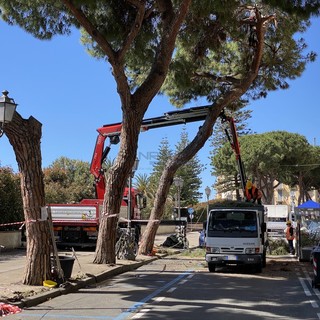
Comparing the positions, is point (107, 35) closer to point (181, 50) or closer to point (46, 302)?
point (181, 50)

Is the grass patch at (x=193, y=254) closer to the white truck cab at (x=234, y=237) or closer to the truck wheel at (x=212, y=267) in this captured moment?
the white truck cab at (x=234, y=237)

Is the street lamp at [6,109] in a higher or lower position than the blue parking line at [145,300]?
higher

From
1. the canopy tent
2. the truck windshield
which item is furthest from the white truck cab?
the canopy tent

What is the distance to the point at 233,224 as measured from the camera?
16.2m

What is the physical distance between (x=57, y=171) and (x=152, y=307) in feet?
134

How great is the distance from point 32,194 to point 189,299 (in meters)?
4.15

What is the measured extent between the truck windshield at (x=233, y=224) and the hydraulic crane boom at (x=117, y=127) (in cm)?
620

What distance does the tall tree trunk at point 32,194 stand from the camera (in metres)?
10.6

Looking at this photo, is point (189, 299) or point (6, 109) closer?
point (6, 109)

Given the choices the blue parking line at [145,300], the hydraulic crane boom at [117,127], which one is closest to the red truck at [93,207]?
the hydraulic crane boom at [117,127]

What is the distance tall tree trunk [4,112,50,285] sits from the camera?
10.6m

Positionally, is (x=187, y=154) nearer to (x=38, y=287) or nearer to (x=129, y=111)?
(x=129, y=111)

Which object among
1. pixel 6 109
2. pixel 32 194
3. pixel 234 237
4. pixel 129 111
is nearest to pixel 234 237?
pixel 234 237

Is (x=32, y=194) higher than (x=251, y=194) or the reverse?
the reverse
